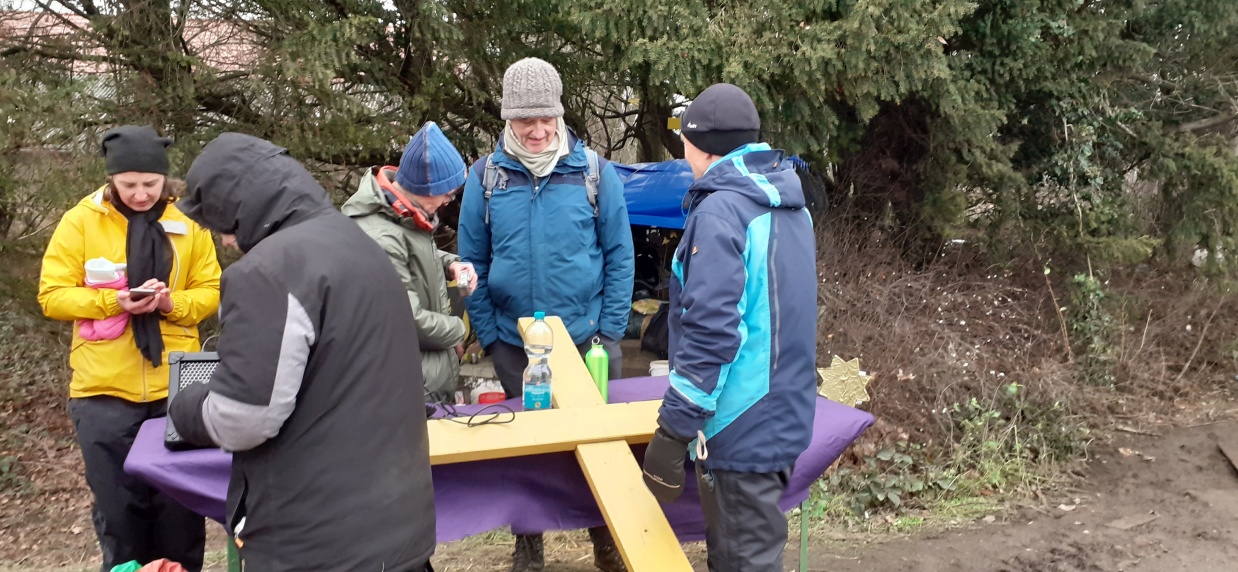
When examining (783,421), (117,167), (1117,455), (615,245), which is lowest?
(1117,455)

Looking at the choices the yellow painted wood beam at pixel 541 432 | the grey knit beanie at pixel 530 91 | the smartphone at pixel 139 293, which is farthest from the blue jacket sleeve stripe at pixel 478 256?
the smartphone at pixel 139 293

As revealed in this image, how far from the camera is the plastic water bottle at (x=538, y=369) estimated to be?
3297mm

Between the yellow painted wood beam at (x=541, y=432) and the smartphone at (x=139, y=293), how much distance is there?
1083 millimetres

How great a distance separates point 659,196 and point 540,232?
9.53 ft

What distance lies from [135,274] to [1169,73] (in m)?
7.26

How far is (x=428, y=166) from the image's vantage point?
9.79 ft

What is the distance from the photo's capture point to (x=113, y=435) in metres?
3.16

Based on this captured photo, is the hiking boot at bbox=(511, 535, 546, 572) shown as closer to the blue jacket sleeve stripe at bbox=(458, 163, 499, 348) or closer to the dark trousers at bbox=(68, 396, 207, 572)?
the blue jacket sleeve stripe at bbox=(458, 163, 499, 348)

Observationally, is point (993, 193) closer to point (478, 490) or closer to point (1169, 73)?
point (1169, 73)

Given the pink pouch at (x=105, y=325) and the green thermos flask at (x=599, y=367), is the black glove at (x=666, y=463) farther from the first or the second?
the pink pouch at (x=105, y=325)

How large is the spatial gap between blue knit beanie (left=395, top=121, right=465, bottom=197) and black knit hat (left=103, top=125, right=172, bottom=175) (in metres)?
0.86

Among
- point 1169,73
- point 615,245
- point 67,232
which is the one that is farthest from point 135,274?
point 1169,73

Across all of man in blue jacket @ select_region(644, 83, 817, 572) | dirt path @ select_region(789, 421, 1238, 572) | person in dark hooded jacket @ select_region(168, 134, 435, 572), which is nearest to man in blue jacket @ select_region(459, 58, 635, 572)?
man in blue jacket @ select_region(644, 83, 817, 572)

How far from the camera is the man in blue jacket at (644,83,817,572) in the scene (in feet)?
8.25
